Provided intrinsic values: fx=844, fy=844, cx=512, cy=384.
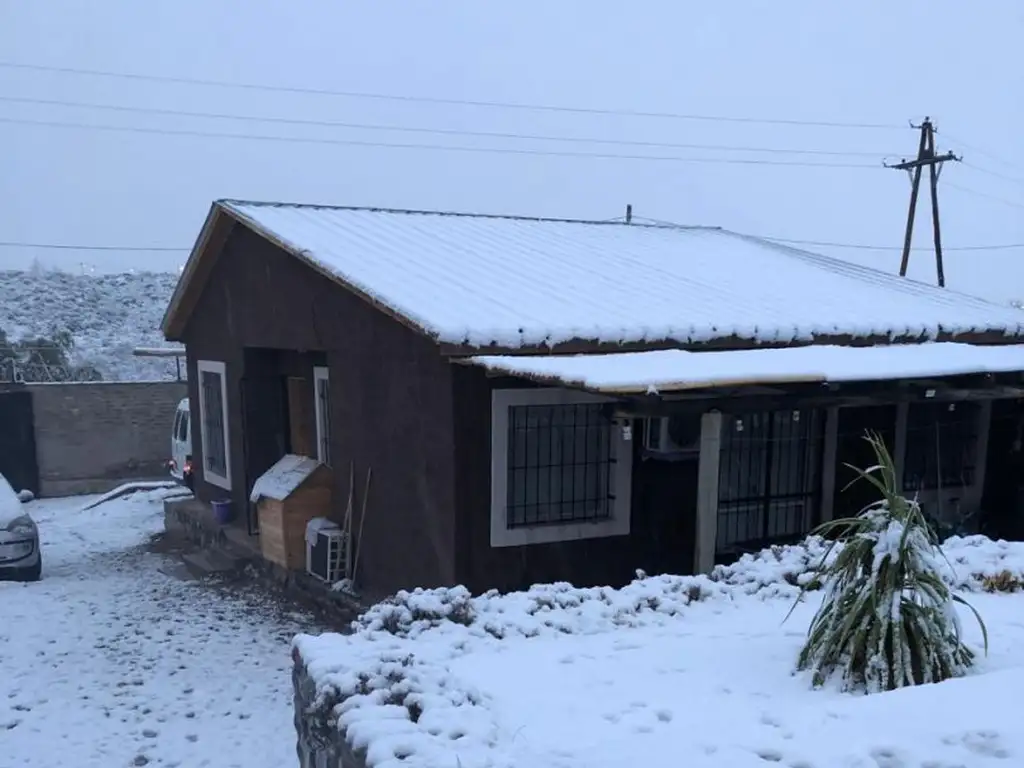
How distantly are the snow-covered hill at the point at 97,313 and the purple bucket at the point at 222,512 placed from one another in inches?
672

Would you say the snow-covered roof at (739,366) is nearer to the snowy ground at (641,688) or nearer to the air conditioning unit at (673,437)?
the air conditioning unit at (673,437)

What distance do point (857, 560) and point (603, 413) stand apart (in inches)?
172

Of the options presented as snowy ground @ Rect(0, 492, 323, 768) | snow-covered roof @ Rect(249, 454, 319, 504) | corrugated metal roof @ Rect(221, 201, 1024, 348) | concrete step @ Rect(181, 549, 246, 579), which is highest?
corrugated metal roof @ Rect(221, 201, 1024, 348)

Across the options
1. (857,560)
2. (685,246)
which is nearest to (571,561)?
(857,560)

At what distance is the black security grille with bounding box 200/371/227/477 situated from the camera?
500 inches

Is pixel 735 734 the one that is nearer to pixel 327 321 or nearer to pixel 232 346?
pixel 327 321

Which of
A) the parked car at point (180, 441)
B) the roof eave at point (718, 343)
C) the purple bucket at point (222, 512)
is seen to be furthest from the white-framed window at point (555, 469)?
the parked car at point (180, 441)

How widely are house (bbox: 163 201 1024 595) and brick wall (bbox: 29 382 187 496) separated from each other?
7.37 meters

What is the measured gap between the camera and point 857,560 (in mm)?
3898

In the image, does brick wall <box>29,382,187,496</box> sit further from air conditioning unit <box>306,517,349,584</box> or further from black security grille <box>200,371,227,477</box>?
air conditioning unit <box>306,517,349,584</box>

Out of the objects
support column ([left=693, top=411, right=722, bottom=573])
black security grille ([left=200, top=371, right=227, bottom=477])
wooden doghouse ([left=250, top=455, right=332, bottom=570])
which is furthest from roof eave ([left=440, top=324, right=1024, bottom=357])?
black security grille ([left=200, top=371, right=227, bottom=477])

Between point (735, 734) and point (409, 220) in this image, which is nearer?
point (735, 734)

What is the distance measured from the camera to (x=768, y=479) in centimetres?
909

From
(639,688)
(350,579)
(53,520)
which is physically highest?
(639,688)
